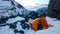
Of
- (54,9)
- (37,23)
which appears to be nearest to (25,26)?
(37,23)

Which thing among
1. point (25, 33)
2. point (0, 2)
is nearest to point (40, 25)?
point (25, 33)

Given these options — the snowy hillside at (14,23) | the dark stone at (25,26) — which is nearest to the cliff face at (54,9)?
the snowy hillside at (14,23)

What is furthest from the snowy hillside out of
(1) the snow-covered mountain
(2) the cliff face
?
(2) the cliff face

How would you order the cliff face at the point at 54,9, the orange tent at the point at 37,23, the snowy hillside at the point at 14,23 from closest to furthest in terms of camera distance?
the snowy hillside at the point at 14,23, the orange tent at the point at 37,23, the cliff face at the point at 54,9

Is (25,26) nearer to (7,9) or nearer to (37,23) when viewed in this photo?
(37,23)

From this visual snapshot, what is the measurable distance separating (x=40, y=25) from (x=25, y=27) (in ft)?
0.83

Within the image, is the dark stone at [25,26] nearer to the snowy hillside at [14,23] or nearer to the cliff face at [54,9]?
the snowy hillside at [14,23]

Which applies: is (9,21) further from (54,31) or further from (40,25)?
(54,31)

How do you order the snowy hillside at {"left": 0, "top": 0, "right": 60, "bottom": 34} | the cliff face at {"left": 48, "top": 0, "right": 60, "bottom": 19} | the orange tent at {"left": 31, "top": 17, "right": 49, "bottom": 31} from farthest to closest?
the cliff face at {"left": 48, "top": 0, "right": 60, "bottom": 19} < the orange tent at {"left": 31, "top": 17, "right": 49, "bottom": 31} < the snowy hillside at {"left": 0, "top": 0, "right": 60, "bottom": 34}

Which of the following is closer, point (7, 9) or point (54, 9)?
point (54, 9)

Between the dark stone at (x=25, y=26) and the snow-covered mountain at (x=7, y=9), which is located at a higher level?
the snow-covered mountain at (x=7, y=9)

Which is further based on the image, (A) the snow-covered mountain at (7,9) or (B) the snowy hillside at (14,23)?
(A) the snow-covered mountain at (7,9)

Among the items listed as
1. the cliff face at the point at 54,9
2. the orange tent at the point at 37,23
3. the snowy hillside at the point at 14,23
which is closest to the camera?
the snowy hillside at the point at 14,23

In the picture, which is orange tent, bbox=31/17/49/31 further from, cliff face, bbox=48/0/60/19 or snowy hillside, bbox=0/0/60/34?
cliff face, bbox=48/0/60/19
